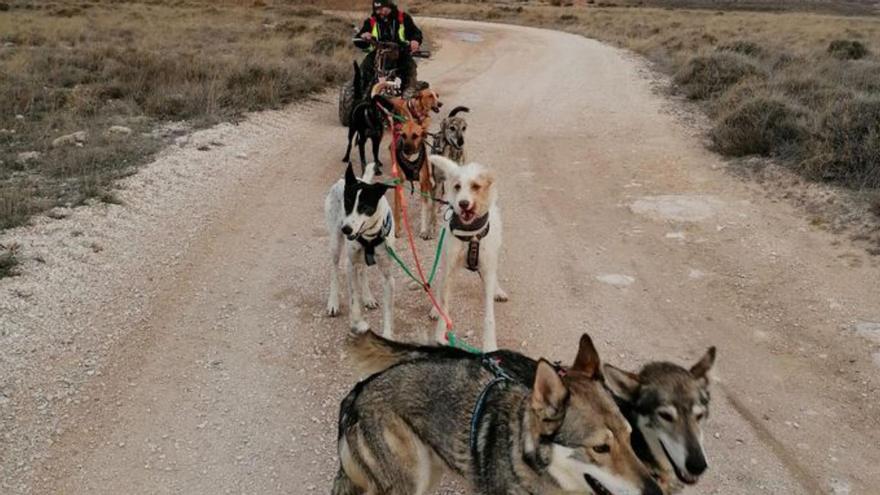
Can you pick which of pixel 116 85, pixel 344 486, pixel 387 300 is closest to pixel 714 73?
pixel 387 300

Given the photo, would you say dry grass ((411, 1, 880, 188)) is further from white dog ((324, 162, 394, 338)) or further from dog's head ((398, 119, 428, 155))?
white dog ((324, 162, 394, 338))

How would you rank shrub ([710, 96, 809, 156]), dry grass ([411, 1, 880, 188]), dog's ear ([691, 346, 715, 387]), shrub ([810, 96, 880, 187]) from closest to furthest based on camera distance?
dog's ear ([691, 346, 715, 387]) < shrub ([810, 96, 880, 187]) < dry grass ([411, 1, 880, 188]) < shrub ([710, 96, 809, 156])

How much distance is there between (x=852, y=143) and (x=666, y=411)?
8238 mm

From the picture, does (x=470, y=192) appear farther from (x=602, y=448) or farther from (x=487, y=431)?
(x=602, y=448)

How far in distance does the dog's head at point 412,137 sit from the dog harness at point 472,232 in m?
2.97

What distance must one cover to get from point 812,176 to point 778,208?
0.98 m

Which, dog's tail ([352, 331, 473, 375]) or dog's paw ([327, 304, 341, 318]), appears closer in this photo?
dog's tail ([352, 331, 473, 375])

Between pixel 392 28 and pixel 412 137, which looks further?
pixel 392 28

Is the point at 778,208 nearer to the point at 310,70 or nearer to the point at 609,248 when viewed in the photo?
the point at 609,248

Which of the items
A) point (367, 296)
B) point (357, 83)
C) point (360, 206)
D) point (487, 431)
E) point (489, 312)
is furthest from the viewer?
point (357, 83)

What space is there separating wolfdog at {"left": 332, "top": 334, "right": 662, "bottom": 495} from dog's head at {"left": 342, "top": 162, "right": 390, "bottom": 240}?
8.07 ft

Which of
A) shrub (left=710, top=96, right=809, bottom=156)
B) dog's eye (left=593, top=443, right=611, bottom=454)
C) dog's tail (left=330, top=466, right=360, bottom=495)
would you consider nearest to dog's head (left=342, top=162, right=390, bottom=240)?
dog's tail (left=330, top=466, right=360, bottom=495)

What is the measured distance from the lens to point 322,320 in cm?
655

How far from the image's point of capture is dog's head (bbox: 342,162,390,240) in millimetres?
5902
